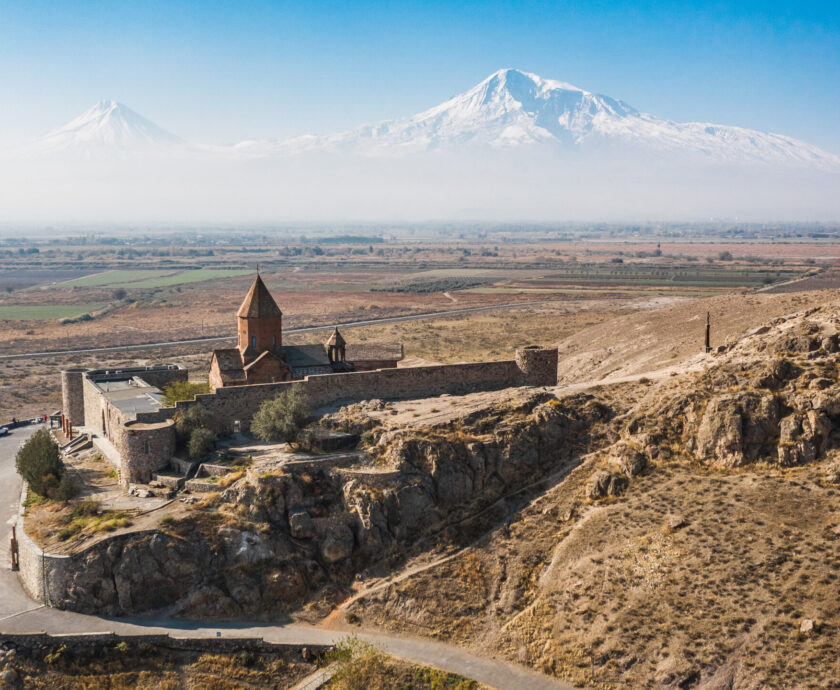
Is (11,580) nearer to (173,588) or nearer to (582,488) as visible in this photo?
(173,588)

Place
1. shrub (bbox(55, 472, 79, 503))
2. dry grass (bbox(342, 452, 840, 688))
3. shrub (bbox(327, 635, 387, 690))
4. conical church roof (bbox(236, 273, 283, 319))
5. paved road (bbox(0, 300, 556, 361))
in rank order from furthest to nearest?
paved road (bbox(0, 300, 556, 361)) → conical church roof (bbox(236, 273, 283, 319)) → shrub (bbox(55, 472, 79, 503)) → shrub (bbox(327, 635, 387, 690)) → dry grass (bbox(342, 452, 840, 688))

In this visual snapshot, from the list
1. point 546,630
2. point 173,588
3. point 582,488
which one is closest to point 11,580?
point 173,588

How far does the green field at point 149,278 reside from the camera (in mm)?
166875

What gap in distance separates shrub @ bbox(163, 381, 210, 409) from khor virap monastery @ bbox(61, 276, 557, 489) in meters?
0.63

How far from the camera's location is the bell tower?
39531mm

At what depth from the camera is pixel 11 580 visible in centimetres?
2959

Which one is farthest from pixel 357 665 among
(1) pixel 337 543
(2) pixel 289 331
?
(2) pixel 289 331

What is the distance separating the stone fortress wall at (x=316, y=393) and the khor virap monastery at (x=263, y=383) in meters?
0.04

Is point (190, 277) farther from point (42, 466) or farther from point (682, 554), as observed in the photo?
point (682, 554)

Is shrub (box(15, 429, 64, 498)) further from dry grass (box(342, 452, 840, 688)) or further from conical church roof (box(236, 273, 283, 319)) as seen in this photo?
dry grass (box(342, 452, 840, 688))

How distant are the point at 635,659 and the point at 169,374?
32.7 m

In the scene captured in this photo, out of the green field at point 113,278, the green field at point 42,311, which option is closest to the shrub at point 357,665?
the green field at point 42,311

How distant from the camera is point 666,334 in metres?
53.2

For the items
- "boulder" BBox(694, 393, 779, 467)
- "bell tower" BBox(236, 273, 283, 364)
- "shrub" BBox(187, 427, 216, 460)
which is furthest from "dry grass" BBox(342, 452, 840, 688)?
"bell tower" BBox(236, 273, 283, 364)
